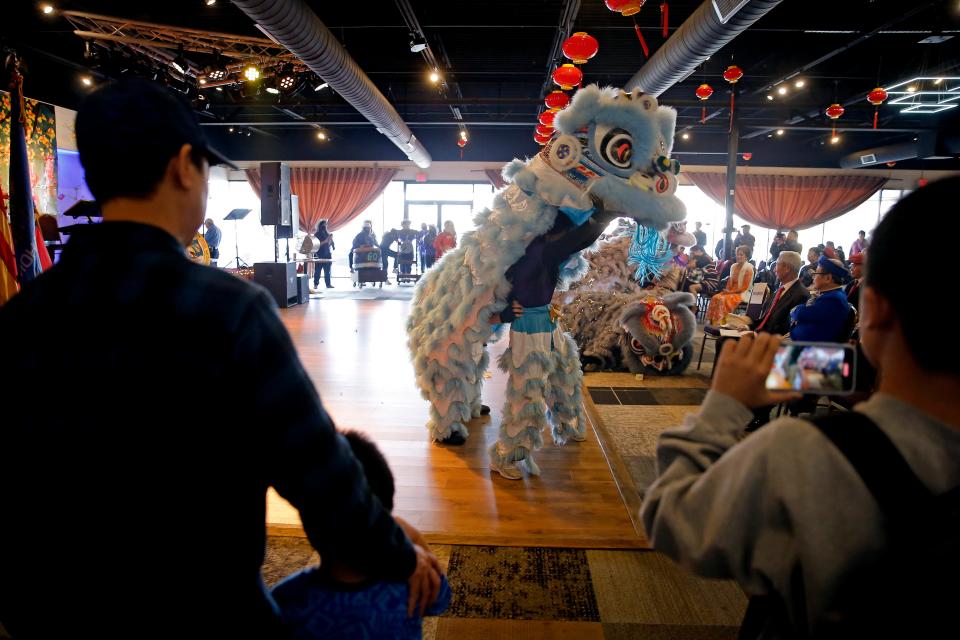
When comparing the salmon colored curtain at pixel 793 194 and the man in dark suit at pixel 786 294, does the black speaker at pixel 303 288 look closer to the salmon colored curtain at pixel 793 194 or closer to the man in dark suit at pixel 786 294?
the man in dark suit at pixel 786 294

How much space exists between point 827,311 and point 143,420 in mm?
3195

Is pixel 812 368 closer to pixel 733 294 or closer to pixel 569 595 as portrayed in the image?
pixel 569 595

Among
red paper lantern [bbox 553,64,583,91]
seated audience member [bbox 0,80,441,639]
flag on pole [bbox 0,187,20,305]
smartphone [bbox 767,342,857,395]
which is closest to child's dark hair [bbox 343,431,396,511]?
seated audience member [bbox 0,80,441,639]

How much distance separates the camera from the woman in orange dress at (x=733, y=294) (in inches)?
222

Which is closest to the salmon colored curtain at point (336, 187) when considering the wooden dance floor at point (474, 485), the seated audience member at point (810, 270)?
the seated audience member at point (810, 270)

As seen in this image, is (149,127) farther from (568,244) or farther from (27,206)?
(27,206)

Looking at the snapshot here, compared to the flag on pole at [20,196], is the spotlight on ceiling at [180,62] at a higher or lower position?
higher

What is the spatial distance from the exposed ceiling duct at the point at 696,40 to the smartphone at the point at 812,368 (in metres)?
3.15

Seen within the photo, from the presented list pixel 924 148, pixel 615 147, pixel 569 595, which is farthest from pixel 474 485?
pixel 924 148

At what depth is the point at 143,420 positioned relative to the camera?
642 millimetres

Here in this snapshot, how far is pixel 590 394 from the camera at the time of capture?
167 inches

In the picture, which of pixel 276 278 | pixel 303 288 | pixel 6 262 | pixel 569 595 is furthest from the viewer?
pixel 303 288

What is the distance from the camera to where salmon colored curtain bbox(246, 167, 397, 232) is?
13500 mm

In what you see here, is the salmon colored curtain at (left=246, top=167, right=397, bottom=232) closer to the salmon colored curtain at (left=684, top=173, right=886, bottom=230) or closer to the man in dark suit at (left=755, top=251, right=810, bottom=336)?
the salmon colored curtain at (left=684, top=173, right=886, bottom=230)
